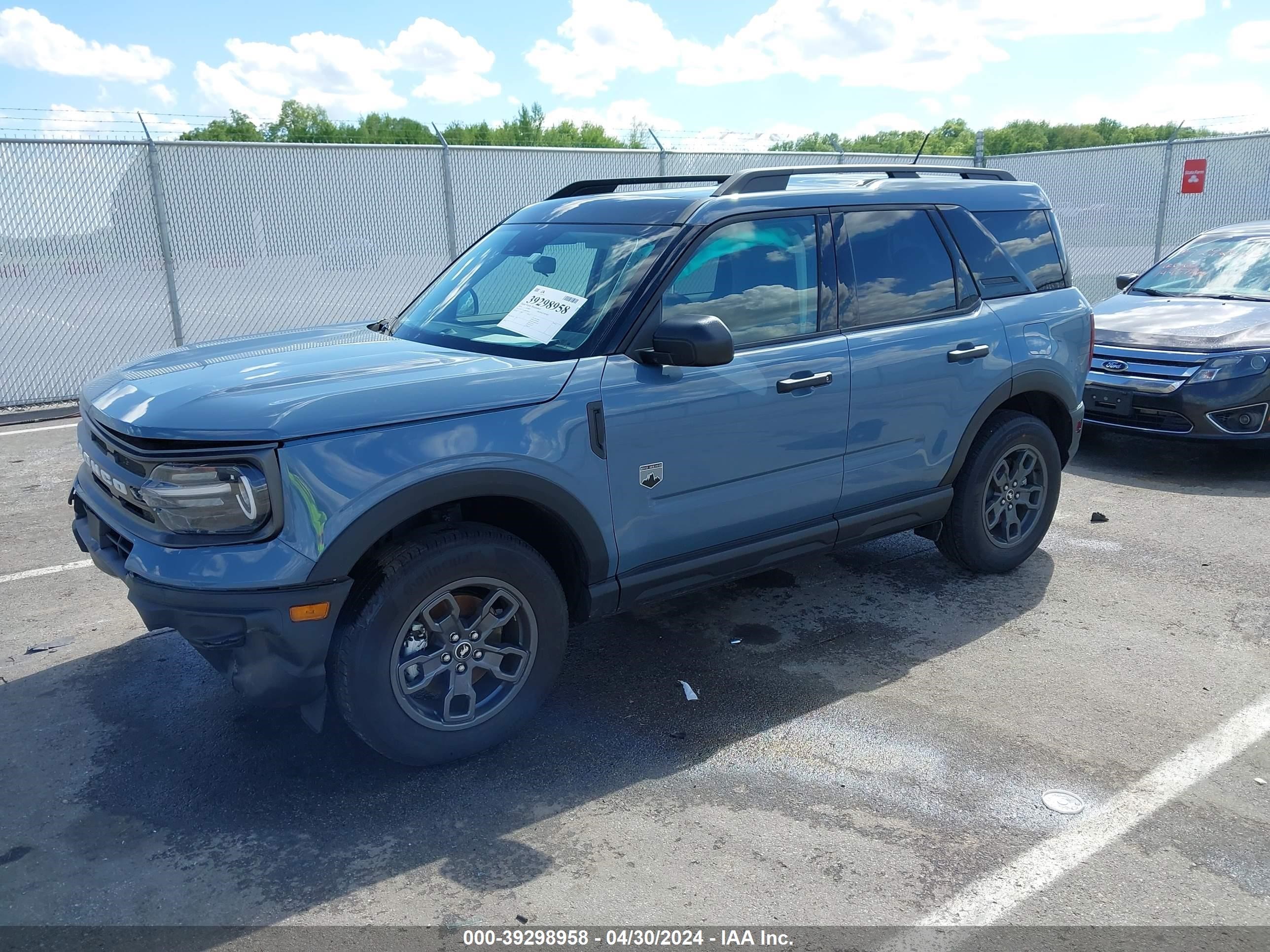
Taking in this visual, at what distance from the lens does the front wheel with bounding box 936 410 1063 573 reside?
4.97 metres

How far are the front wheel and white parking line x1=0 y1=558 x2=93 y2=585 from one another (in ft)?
14.8

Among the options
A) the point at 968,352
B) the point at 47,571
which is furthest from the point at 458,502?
the point at 47,571

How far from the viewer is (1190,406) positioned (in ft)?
23.0

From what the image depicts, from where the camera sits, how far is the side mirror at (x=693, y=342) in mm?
3543

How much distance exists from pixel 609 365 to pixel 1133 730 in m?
2.35

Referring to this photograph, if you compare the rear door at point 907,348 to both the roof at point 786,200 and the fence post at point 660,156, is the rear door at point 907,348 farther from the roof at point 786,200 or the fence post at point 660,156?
the fence post at point 660,156

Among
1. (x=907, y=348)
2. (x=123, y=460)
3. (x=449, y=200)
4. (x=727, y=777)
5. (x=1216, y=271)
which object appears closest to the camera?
(x=123, y=460)

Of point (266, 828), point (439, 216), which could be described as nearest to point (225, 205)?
point (439, 216)

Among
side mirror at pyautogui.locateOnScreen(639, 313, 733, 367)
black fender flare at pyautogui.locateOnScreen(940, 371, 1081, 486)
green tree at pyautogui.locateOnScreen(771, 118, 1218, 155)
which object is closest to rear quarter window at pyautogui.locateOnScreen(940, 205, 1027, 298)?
black fender flare at pyautogui.locateOnScreen(940, 371, 1081, 486)

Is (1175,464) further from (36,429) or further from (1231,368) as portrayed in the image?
(36,429)

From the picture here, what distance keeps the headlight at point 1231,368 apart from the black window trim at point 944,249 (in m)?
3.17

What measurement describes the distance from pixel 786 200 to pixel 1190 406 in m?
4.35

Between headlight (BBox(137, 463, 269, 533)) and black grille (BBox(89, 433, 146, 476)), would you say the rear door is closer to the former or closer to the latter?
headlight (BBox(137, 463, 269, 533))

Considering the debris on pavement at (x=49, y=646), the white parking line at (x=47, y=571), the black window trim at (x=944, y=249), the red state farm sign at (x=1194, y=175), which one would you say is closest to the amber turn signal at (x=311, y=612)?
the debris on pavement at (x=49, y=646)
